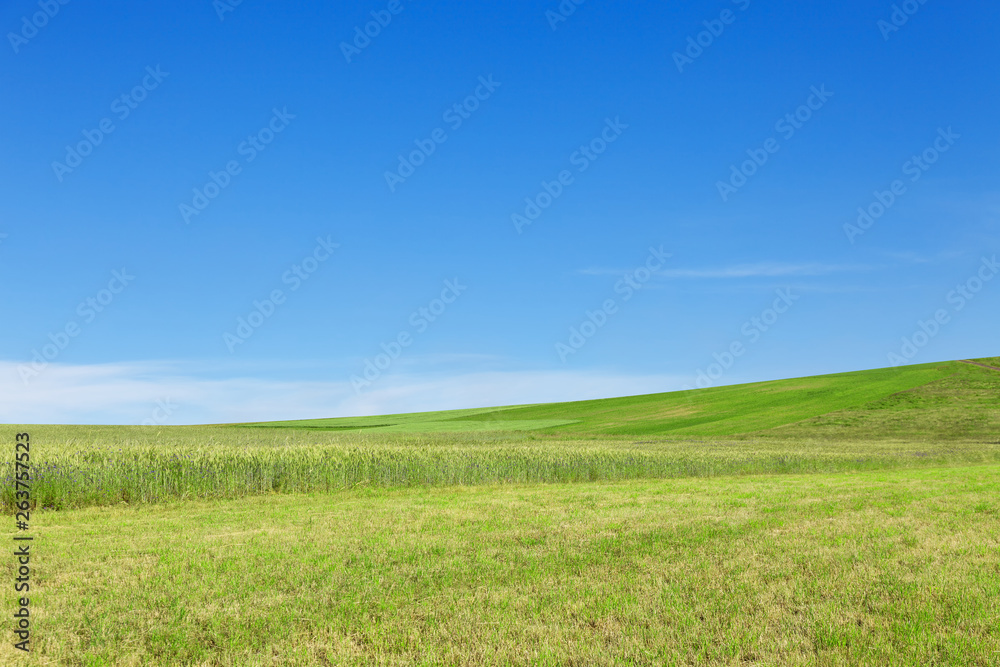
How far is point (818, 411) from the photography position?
62312 mm

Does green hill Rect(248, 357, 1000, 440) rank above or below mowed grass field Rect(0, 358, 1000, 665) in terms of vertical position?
above

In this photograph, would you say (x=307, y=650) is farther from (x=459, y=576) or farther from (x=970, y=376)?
(x=970, y=376)

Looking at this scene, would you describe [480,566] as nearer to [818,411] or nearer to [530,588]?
[530,588]

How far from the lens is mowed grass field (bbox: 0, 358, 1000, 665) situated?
6742 millimetres

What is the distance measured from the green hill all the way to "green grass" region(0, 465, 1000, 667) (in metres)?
43.7

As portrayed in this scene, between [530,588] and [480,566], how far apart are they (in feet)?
4.40

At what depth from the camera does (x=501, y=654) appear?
21.2 ft

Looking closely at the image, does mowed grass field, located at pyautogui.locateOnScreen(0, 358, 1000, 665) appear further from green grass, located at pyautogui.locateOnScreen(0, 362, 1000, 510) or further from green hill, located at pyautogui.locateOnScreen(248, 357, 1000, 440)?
green hill, located at pyautogui.locateOnScreen(248, 357, 1000, 440)

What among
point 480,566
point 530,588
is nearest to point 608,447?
point 480,566

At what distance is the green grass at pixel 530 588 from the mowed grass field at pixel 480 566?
4 centimetres

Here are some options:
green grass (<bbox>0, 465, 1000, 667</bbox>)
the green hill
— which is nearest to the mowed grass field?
green grass (<bbox>0, 465, 1000, 667</bbox>)

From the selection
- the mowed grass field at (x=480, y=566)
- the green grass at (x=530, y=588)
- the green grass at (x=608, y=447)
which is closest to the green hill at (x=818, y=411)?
the green grass at (x=608, y=447)

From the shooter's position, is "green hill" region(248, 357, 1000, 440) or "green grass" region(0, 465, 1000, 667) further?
"green hill" region(248, 357, 1000, 440)

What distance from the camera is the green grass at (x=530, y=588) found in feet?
21.8
